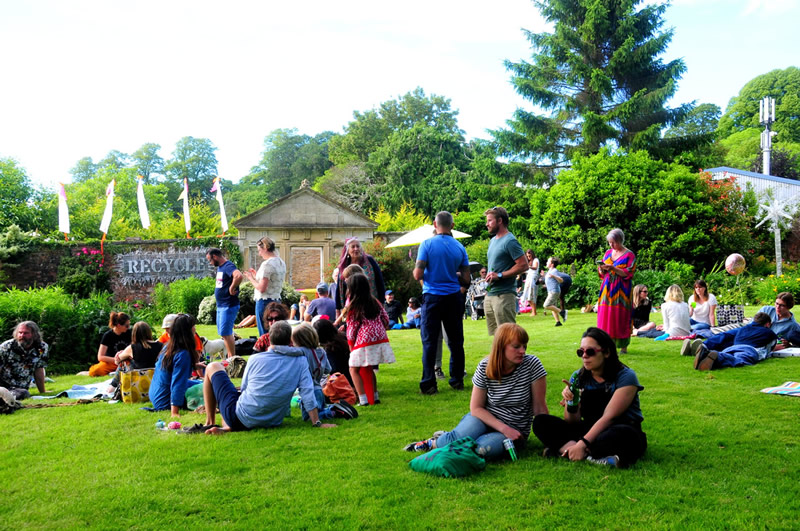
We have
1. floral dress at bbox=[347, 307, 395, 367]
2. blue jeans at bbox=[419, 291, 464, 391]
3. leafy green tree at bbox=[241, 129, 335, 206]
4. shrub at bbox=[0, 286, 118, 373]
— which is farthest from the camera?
leafy green tree at bbox=[241, 129, 335, 206]

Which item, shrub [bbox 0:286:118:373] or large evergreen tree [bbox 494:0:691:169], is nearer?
shrub [bbox 0:286:118:373]

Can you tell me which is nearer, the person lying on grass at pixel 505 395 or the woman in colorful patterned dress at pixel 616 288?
the person lying on grass at pixel 505 395

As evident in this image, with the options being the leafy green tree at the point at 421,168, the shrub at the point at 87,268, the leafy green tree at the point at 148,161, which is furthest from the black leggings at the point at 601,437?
the leafy green tree at the point at 148,161

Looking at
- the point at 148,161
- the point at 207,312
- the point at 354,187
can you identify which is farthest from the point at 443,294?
the point at 148,161

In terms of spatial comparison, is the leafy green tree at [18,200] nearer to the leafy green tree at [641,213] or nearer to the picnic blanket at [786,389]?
the leafy green tree at [641,213]

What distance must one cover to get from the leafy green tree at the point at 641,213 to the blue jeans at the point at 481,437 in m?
17.0

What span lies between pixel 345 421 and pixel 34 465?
7.91ft

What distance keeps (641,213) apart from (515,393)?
17.8 m

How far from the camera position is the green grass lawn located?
11.5 feet

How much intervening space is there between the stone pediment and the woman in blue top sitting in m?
17.0

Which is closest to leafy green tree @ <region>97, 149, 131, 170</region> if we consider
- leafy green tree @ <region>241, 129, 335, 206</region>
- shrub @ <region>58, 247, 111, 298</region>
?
leafy green tree @ <region>241, 129, 335, 206</region>

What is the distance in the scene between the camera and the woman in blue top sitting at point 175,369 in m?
6.43

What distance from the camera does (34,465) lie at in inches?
187

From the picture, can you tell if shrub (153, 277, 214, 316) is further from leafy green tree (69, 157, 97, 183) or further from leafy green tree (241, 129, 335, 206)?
leafy green tree (69, 157, 97, 183)
